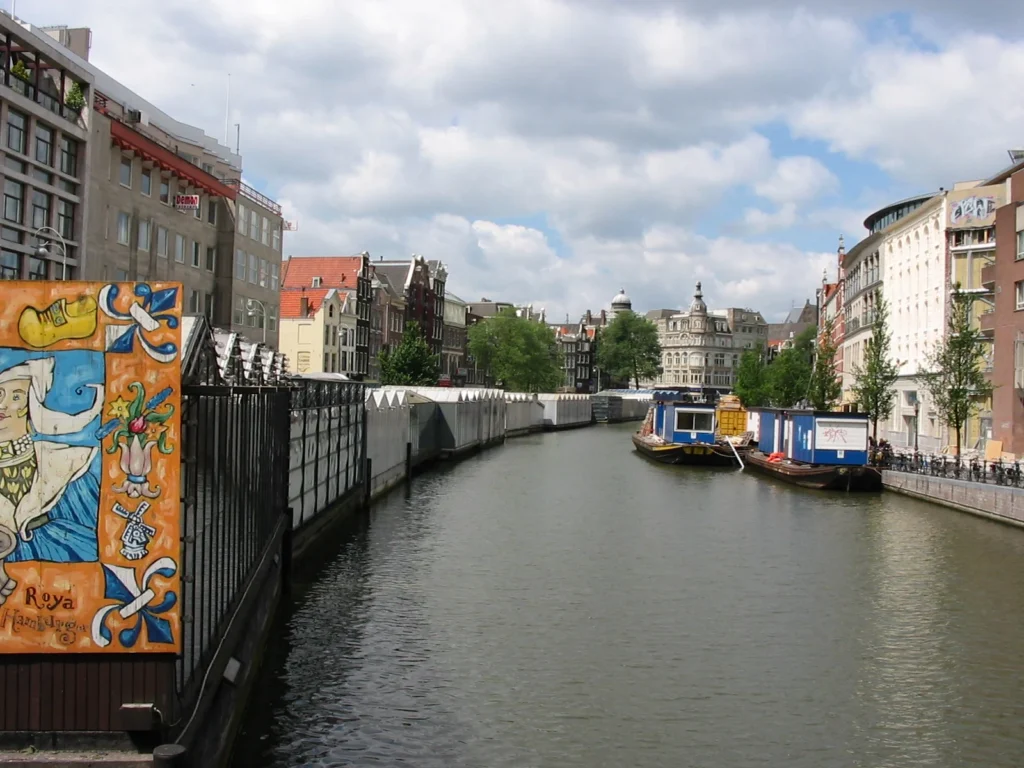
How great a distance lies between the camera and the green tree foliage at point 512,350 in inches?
4970

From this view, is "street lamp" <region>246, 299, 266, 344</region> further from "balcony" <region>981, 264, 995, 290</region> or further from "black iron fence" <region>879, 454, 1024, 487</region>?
"balcony" <region>981, 264, 995, 290</region>

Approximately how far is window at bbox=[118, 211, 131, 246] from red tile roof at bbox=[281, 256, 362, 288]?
4343 centimetres

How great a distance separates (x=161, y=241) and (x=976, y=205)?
139 ft

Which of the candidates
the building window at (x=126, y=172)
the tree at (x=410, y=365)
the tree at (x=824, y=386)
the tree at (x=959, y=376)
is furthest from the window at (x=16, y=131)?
the tree at (x=410, y=365)

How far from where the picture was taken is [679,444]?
59.7m

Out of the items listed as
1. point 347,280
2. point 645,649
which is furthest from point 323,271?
point 645,649

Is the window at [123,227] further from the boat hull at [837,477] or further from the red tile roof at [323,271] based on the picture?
the red tile roof at [323,271]

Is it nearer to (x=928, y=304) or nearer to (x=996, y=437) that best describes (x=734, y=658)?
(x=996, y=437)

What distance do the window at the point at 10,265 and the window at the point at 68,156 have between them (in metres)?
4.33

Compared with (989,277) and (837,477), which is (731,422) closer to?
(989,277)

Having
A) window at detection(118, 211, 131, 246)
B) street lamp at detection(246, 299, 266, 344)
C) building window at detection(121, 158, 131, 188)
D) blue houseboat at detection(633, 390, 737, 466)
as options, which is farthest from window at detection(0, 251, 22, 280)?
blue houseboat at detection(633, 390, 737, 466)

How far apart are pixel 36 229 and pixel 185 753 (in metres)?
37.8

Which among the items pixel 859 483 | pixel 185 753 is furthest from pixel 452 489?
pixel 185 753

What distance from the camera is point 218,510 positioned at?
1074 cm
